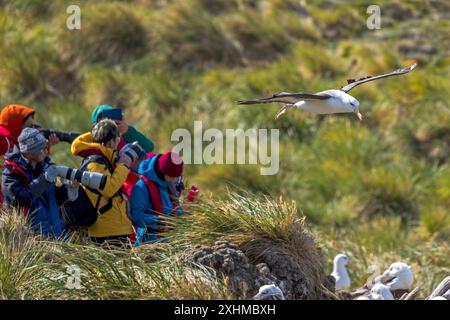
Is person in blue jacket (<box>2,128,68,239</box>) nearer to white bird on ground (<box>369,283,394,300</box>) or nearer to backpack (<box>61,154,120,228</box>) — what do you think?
backpack (<box>61,154,120,228</box>)

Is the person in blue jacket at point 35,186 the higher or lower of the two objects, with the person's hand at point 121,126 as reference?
lower

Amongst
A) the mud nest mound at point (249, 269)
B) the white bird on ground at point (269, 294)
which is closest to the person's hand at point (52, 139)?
the mud nest mound at point (249, 269)

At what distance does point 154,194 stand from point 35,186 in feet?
3.16

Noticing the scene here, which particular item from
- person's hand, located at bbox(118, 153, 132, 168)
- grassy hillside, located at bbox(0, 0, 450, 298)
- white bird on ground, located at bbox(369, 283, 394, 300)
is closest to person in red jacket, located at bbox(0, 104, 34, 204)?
person's hand, located at bbox(118, 153, 132, 168)

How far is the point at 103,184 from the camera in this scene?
756cm

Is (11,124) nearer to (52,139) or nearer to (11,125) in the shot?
(11,125)

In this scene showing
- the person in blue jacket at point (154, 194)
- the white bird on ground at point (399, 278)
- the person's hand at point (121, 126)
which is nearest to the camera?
the person in blue jacket at point (154, 194)

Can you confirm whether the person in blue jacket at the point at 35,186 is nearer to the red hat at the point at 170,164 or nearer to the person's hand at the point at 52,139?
the person's hand at the point at 52,139

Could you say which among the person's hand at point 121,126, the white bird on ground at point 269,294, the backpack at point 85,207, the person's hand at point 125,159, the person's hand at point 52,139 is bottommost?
the white bird on ground at point 269,294

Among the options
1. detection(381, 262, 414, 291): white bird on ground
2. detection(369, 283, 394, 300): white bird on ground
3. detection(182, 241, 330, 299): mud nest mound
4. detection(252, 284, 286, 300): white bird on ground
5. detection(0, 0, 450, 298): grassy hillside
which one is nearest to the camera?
detection(252, 284, 286, 300): white bird on ground

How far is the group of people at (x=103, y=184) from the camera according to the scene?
7.48 metres

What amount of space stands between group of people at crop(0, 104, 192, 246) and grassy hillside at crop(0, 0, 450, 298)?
5.04m

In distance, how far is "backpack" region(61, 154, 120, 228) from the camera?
767cm

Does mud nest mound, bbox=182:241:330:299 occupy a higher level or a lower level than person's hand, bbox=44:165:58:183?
lower
